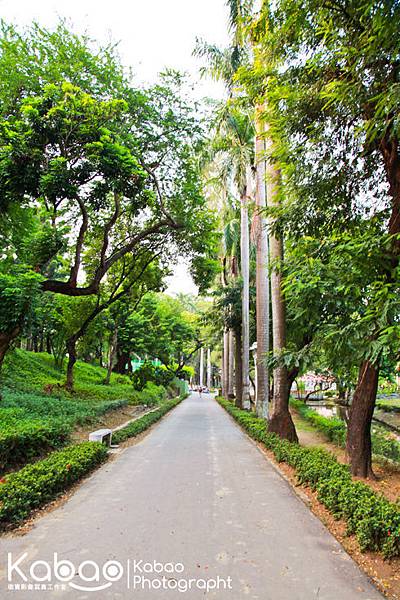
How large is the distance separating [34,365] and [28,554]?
16993mm

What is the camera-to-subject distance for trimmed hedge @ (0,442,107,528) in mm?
4754

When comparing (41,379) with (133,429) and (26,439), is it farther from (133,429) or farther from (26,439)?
(26,439)

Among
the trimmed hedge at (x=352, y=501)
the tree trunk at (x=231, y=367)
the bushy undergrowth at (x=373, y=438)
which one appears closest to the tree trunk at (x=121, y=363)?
the tree trunk at (x=231, y=367)

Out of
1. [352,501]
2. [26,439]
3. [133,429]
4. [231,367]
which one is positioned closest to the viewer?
[352,501]

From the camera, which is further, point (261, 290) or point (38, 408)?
point (261, 290)

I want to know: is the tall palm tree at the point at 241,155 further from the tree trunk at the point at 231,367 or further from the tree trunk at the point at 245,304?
the tree trunk at the point at 231,367

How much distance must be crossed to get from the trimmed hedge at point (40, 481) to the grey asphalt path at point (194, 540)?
0.28 metres

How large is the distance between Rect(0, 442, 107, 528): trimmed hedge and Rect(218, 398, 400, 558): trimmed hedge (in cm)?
372

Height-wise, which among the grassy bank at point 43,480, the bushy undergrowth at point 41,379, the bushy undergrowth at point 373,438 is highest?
the bushy undergrowth at point 41,379

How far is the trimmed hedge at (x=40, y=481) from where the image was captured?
15.6 ft

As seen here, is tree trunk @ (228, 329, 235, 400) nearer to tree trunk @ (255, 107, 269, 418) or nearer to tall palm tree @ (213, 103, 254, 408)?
tall palm tree @ (213, 103, 254, 408)

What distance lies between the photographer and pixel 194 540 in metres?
4.29

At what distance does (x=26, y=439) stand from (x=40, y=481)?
1992 mm

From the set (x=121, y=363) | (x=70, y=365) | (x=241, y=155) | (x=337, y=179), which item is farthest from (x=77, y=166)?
(x=121, y=363)
